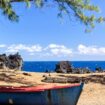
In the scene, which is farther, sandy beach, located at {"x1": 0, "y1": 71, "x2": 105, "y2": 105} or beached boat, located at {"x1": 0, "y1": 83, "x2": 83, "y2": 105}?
sandy beach, located at {"x1": 0, "y1": 71, "x2": 105, "y2": 105}

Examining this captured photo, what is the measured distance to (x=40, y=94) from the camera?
1670 centimetres

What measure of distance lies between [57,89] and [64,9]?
934 cm

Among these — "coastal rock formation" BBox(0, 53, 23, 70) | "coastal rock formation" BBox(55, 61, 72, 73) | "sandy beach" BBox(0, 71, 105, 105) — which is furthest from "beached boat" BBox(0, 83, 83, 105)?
"coastal rock formation" BBox(0, 53, 23, 70)

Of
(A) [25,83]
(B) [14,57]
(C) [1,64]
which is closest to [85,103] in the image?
(A) [25,83]

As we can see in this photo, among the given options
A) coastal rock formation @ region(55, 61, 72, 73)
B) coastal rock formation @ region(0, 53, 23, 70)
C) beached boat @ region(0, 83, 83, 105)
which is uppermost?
coastal rock formation @ region(0, 53, 23, 70)

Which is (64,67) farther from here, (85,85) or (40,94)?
(40,94)

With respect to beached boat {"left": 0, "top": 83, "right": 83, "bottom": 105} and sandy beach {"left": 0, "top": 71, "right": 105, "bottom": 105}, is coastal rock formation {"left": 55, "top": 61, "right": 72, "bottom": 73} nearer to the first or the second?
sandy beach {"left": 0, "top": 71, "right": 105, "bottom": 105}

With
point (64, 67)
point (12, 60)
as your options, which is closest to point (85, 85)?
point (64, 67)

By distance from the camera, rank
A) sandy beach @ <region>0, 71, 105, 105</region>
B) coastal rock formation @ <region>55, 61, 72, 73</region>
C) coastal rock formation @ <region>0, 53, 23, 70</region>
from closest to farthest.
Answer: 1. sandy beach @ <region>0, 71, 105, 105</region>
2. coastal rock formation @ <region>55, 61, 72, 73</region>
3. coastal rock formation @ <region>0, 53, 23, 70</region>

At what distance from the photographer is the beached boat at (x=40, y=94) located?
16703mm

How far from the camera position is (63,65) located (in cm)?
3997

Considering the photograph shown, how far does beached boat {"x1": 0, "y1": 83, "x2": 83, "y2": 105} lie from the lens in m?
16.7

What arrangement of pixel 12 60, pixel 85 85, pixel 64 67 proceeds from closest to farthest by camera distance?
pixel 85 85
pixel 64 67
pixel 12 60

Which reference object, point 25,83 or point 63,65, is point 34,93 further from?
point 63,65
